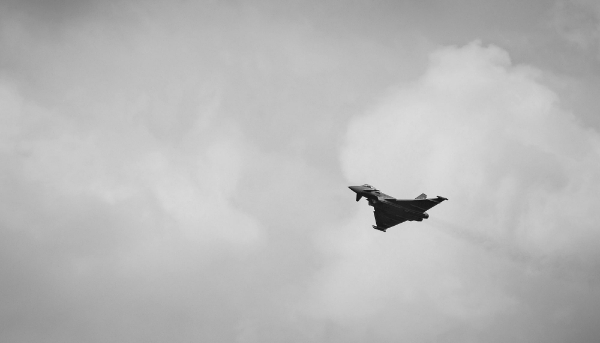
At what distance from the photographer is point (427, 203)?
90438 millimetres

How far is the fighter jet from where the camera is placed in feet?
Result: 299

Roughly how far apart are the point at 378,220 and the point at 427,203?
12.2 metres

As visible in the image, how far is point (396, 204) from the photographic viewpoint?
305ft

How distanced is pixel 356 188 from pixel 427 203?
Answer: 12.2m

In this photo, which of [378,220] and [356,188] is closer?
[356,188]

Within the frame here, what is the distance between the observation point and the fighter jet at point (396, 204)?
9106cm

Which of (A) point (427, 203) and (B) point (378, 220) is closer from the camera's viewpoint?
(A) point (427, 203)

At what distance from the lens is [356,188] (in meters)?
93.8
